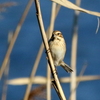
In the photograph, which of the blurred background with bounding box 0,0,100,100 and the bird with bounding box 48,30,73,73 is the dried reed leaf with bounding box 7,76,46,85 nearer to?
the bird with bounding box 48,30,73,73

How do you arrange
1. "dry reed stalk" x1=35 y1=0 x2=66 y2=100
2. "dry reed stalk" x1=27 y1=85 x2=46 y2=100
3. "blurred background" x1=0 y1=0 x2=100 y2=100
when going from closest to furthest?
"dry reed stalk" x1=35 y1=0 x2=66 y2=100, "dry reed stalk" x1=27 y1=85 x2=46 y2=100, "blurred background" x1=0 y1=0 x2=100 y2=100

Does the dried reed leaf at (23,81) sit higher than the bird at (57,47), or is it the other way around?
the bird at (57,47)

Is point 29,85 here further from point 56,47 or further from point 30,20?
point 30,20

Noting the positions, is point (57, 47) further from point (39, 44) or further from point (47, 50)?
point (39, 44)

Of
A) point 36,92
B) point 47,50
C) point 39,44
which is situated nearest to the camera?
point 47,50

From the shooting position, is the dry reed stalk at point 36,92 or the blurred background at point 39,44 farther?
the blurred background at point 39,44

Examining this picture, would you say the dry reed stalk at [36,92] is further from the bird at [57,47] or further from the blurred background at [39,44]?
the blurred background at [39,44]

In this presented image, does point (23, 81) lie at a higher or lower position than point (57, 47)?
lower

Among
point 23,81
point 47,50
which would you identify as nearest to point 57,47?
point 23,81

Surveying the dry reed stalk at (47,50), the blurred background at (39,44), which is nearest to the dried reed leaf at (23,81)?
the dry reed stalk at (47,50)

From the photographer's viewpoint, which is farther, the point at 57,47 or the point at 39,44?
the point at 39,44

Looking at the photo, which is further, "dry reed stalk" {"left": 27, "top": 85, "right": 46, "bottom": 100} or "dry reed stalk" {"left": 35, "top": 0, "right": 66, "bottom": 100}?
"dry reed stalk" {"left": 27, "top": 85, "right": 46, "bottom": 100}

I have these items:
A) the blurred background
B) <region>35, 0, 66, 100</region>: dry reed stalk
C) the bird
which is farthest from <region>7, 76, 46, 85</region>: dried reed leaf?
the blurred background

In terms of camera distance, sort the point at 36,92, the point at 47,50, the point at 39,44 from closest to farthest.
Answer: the point at 47,50, the point at 36,92, the point at 39,44
